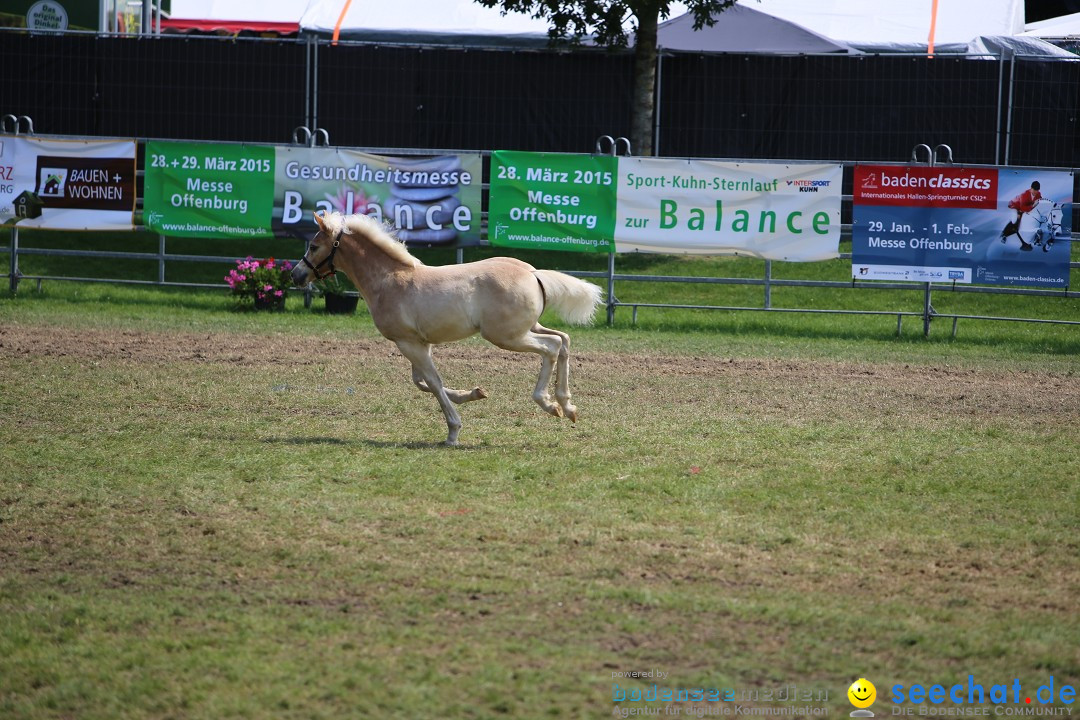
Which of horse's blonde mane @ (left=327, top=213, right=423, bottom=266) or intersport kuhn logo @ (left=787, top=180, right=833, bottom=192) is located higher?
intersport kuhn logo @ (left=787, top=180, right=833, bottom=192)

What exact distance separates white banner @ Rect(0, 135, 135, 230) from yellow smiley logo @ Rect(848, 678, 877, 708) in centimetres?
1408

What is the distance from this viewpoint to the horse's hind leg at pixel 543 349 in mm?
8523

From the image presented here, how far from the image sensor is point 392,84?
20.0m

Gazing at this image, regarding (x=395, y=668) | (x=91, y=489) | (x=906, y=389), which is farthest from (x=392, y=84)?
(x=395, y=668)

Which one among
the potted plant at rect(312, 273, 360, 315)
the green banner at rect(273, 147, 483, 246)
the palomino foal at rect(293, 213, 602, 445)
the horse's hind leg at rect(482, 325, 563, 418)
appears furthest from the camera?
the potted plant at rect(312, 273, 360, 315)

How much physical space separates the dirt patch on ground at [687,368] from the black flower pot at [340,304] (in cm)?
232

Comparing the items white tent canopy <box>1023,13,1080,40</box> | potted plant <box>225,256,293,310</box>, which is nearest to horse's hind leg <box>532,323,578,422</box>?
potted plant <box>225,256,293,310</box>

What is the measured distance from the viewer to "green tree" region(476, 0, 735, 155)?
18500mm

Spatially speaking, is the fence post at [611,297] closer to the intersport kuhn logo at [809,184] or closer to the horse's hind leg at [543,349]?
the intersport kuhn logo at [809,184]

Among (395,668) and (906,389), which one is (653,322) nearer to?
(906,389)

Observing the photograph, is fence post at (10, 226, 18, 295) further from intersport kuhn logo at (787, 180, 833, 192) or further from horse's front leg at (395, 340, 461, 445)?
intersport kuhn logo at (787, 180, 833, 192)

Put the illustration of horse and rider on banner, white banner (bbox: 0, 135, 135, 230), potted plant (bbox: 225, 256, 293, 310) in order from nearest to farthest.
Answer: the illustration of horse and rider on banner, potted plant (bbox: 225, 256, 293, 310), white banner (bbox: 0, 135, 135, 230)

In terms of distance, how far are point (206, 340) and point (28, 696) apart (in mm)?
9286

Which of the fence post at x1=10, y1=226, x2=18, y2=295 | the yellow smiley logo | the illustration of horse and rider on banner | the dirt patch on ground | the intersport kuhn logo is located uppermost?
the intersport kuhn logo
